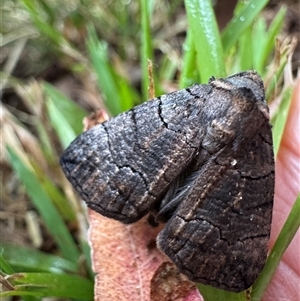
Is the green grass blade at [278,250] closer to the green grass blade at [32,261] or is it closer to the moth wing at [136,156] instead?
the moth wing at [136,156]

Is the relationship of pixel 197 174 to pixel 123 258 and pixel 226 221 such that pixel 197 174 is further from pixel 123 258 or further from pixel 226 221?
pixel 123 258

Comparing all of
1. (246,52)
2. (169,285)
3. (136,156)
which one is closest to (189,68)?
(246,52)

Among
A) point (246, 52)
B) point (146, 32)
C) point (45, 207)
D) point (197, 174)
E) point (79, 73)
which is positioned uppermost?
point (146, 32)

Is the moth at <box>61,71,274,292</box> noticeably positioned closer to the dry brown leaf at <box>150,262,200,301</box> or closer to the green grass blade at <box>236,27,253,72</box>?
the dry brown leaf at <box>150,262,200,301</box>

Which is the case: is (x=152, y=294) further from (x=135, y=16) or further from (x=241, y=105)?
(x=135, y=16)

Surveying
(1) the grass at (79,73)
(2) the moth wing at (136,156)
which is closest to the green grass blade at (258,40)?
(1) the grass at (79,73)

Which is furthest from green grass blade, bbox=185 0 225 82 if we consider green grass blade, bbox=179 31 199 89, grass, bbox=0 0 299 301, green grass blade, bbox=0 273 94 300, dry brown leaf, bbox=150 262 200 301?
green grass blade, bbox=0 273 94 300
